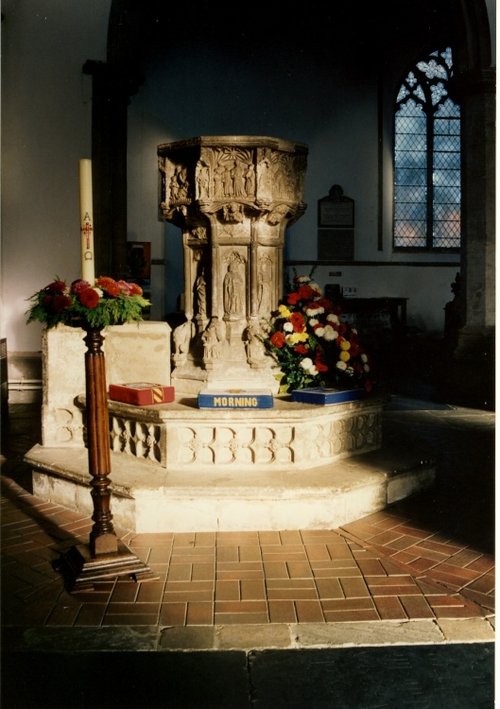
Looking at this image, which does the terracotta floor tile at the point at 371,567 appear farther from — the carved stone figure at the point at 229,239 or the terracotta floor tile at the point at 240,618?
the carved stone figure at the point at 229,239

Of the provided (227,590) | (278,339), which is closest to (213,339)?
(278,339)

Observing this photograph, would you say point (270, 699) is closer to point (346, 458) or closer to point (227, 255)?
point (346, 458)

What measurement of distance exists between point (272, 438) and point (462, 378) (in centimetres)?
570

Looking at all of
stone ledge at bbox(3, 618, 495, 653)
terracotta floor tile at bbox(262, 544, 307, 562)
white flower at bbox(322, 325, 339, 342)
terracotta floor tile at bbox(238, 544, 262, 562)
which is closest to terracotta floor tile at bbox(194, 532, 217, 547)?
terracotta floor tile at bbox(238, 544, 262, 562)

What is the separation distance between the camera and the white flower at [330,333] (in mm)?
5672

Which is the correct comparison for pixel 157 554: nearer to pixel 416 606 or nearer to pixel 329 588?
pixel 329 588

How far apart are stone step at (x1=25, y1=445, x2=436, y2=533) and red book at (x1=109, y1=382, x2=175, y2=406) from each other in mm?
462

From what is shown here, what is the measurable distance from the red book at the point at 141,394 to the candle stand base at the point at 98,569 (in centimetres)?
145

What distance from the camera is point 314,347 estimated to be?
5770 millimetres

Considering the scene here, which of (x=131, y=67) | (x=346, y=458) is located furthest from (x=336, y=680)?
(x=131, y=67)

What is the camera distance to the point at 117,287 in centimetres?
384

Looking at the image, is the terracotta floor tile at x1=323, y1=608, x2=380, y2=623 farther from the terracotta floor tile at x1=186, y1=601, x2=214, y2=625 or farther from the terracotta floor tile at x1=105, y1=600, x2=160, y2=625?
the terracotta floor tile at x1=105, y1=600, x2=160, y2=625

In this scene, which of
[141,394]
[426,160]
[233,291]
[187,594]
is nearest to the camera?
[187,594]

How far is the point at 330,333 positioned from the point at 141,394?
5.28ft
